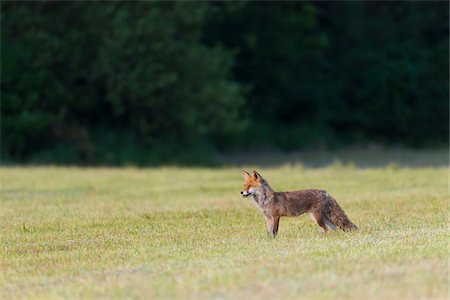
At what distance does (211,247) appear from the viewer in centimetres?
1258

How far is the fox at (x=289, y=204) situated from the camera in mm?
13352

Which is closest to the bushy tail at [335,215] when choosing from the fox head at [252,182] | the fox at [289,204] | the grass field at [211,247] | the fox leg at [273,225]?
the fox at [289,204]

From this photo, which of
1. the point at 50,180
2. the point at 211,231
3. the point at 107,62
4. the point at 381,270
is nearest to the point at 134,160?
the point at 107,62

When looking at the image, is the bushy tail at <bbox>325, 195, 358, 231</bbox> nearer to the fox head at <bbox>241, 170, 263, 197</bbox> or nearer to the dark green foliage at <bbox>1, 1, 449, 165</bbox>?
the fox head at <bbox>241, 170, 263, 197</bbox>

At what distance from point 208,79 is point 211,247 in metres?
28.6

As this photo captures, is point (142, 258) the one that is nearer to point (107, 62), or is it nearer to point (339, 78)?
point (107, 62)

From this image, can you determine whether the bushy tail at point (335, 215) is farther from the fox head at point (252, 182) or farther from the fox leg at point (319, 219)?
the fox head at point (252, 182)

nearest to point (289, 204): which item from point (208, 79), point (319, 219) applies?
point (319, 219)

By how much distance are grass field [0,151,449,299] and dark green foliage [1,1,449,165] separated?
554 inches

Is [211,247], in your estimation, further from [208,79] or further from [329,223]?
[208,79]

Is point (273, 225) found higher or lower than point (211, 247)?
higher

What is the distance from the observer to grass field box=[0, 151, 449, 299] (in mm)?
9328

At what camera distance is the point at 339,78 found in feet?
167

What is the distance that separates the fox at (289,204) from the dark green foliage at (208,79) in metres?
24.1
